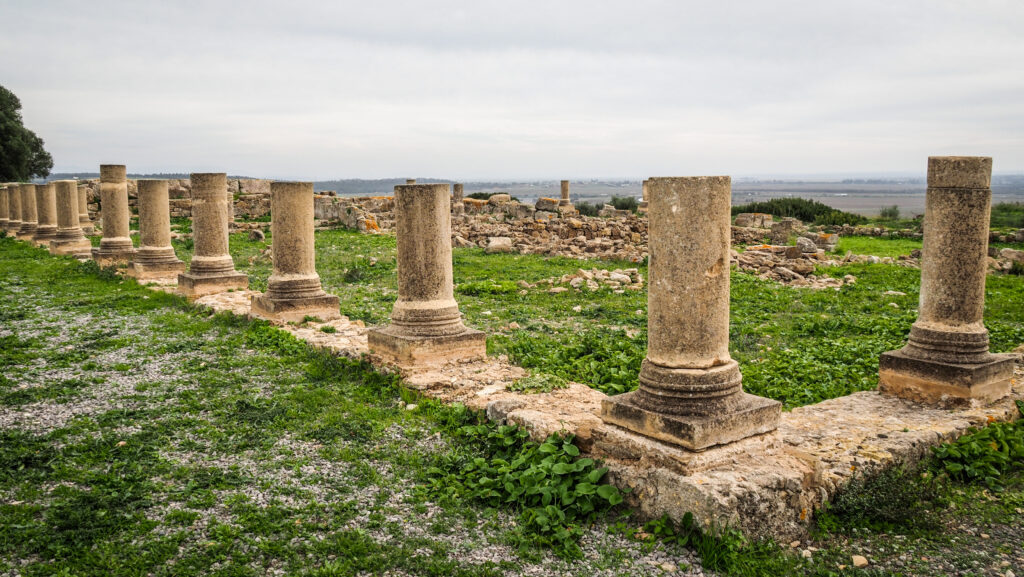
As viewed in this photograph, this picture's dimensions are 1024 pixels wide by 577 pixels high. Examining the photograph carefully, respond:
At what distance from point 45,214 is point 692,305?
2466 centimetres

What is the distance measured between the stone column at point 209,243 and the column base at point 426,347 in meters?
6.48

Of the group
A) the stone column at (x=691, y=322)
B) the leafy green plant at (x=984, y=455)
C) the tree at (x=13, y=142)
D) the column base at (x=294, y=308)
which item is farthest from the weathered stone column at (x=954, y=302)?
the tree at (x=13, y=142)

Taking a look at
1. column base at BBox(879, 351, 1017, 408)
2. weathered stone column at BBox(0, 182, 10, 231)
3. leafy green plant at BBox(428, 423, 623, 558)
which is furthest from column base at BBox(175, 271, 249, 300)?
weathered stone column at BBox(0, 182, 10, 231)

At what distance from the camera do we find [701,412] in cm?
520

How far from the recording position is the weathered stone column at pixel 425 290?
8195 millimetres

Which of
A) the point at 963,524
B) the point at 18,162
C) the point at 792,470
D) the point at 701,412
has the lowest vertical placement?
the point at 963,524

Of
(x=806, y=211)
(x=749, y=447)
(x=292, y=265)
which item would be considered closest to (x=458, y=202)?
(x=806, y=211)

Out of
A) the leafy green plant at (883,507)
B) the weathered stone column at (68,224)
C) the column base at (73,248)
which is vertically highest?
the weathered stone column at (68,224)

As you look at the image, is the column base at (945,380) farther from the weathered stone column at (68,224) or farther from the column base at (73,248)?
the weathered stone column at (68,224)

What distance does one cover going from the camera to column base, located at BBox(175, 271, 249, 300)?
13.7m

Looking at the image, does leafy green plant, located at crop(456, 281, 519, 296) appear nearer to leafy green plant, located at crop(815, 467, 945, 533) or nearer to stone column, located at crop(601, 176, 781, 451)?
stone column, located at crop(601, 176, 781, 451)

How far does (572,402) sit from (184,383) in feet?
13.6

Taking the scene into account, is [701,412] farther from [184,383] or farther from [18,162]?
[18,162]

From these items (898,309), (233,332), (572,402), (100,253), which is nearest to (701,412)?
(572,402)
